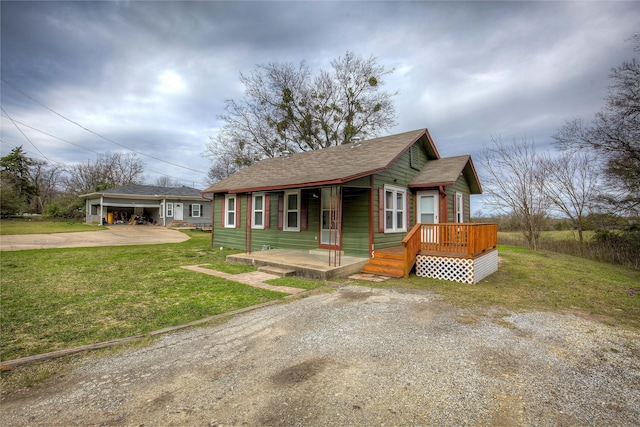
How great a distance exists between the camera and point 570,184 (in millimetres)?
17672

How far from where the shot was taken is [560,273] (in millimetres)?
9039

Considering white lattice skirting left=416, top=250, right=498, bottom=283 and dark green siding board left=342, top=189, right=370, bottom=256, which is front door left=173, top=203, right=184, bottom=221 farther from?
white lattice skirting left=416, top=250, right=498, bottom=283

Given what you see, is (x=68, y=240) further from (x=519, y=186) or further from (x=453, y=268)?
(x=519, y=186)

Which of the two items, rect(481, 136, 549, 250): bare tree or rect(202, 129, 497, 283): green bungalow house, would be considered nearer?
rect(202, 129, 497, 283): green bungalow house

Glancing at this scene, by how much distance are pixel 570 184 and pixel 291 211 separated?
17.8 metres

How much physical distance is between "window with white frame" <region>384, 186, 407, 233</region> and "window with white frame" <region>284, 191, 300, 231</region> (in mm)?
3256

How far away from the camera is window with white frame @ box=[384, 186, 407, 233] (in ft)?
31.5

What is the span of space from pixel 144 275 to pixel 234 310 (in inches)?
159

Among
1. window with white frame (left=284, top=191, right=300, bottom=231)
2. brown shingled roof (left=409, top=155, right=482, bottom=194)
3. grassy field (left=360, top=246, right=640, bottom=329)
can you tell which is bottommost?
grassy field (left=360, top=246, right=640, bottom=329)

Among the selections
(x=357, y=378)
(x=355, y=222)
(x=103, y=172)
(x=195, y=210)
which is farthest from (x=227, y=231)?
(x=103, y=172)

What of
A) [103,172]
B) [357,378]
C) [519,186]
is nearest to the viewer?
[357,378]

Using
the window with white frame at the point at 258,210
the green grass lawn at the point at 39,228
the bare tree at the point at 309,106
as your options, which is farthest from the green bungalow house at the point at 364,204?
the green grass lawn at the point at 39,228

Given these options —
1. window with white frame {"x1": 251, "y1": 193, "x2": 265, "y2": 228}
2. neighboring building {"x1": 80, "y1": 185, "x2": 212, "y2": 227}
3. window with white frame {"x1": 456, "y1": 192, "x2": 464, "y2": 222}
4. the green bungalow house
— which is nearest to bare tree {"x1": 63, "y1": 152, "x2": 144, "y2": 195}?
neighboring building {"x1": 80, "y1": 185, "x2": 212, "y2": 227}

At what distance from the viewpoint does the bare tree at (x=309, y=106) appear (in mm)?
21828
